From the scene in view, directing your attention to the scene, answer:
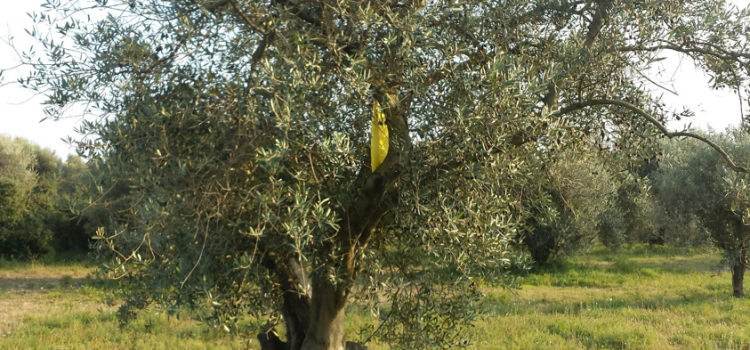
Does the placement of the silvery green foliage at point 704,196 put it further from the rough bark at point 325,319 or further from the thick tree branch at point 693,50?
the rough bark at point 325,319

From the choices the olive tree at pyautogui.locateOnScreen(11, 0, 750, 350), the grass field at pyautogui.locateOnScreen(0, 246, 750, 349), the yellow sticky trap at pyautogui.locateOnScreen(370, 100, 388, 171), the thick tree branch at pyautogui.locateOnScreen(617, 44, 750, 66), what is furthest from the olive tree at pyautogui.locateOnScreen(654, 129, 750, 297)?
the yellow sticky trap at pyautogui.locateOnScreen(370, 100, 388, 171)

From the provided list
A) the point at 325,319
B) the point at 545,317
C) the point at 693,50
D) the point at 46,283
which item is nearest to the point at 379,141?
the point at 325,319

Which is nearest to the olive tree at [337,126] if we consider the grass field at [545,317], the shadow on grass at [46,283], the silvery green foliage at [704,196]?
the grass field at [545,317]

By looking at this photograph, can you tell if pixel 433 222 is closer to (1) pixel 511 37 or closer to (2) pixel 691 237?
(1) pixel 511 37

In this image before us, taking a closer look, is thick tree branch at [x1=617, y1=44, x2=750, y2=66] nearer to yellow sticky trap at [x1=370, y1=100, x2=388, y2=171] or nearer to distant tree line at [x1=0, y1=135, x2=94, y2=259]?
yellow sticky trap at [x1=370, y1=100, x2=388, y2=171]

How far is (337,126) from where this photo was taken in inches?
196

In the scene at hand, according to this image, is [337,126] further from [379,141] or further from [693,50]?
[693,50]

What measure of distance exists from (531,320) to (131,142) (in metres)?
11.0

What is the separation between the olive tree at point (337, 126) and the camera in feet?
15.2

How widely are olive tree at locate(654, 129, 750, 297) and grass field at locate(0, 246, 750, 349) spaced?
56.7 inches

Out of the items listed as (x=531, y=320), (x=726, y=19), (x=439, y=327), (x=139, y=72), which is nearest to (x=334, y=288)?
(x=439, y=327)

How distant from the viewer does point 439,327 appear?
→ 21.4 ft

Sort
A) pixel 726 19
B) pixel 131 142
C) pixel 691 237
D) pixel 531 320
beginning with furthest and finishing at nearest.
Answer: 1. pixel 691 237
2. pixel 531 320
3. pixel 726 19
4. pixel 131 142

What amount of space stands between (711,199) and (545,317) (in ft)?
24.3
